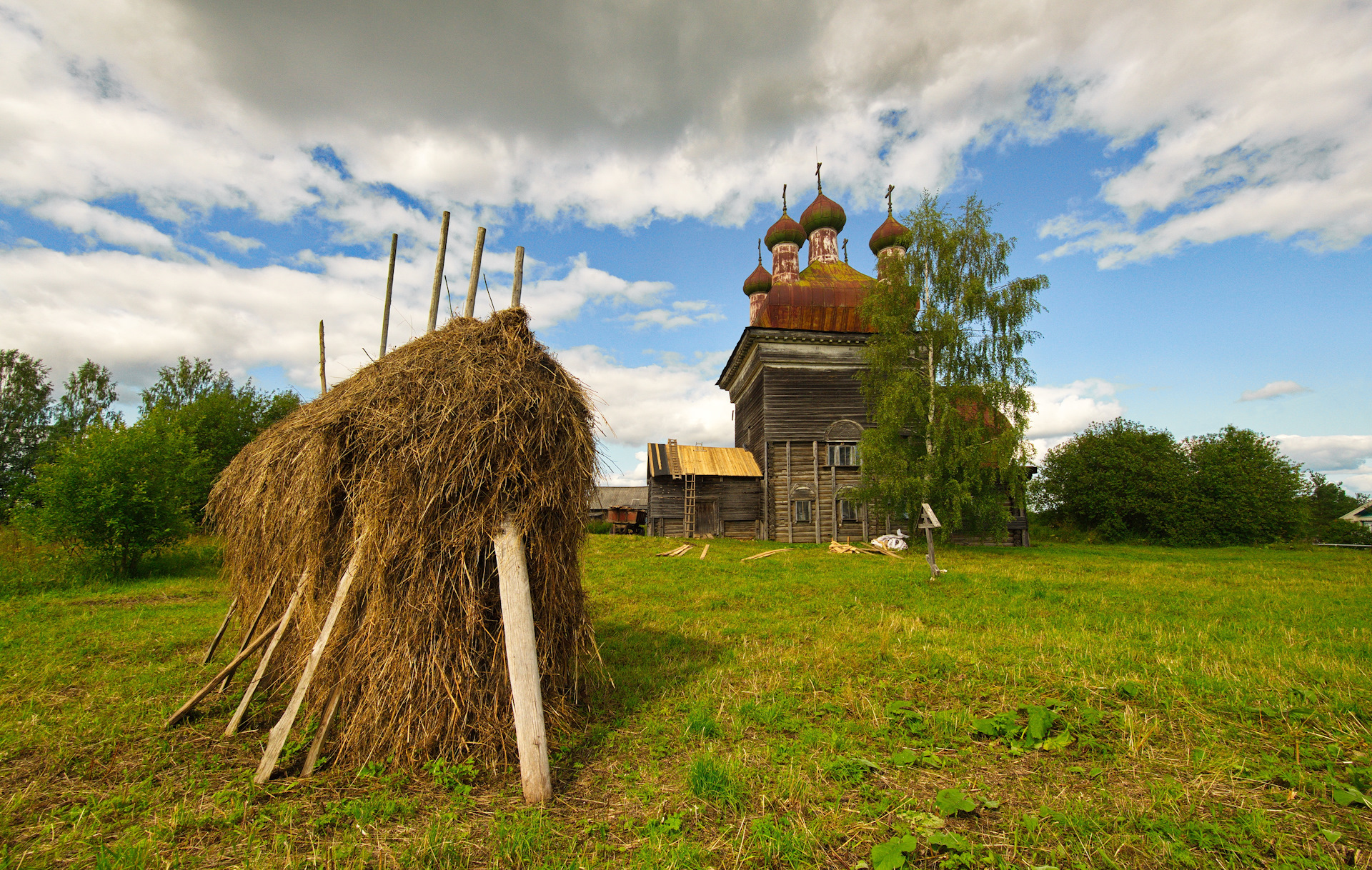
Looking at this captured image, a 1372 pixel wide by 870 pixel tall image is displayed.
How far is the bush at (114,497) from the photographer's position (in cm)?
1287

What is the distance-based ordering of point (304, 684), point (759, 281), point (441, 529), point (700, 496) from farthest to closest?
1. point (759, 281)
2. point (700, 496)
3. point (441, 529)
4. point (304, 684)

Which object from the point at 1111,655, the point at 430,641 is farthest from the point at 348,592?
the point at 1111,655

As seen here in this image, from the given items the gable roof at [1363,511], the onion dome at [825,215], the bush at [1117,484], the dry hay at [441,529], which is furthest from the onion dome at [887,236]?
the gable roof at [1363,511]

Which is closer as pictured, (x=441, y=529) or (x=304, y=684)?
(x=304, y=684)

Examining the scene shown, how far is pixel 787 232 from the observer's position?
96.2ft

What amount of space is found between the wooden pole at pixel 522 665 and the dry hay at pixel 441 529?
0.73 ft

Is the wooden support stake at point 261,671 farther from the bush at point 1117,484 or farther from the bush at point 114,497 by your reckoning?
the bush at point 1117,484

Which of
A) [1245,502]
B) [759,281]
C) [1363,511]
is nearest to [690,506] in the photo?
[759,281]

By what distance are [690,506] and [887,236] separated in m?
16.0

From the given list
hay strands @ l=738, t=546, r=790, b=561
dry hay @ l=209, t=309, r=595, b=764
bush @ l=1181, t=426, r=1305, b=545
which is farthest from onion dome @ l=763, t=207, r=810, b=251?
bush @ l=1181, t=426, r=1305, b=545

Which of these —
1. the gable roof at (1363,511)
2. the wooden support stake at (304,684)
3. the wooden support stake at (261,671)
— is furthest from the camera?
the gable roof at (1363,511)

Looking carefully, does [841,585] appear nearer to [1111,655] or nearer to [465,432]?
[1111,655]

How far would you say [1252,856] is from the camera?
292cm

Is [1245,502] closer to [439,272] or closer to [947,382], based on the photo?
[947,382]
